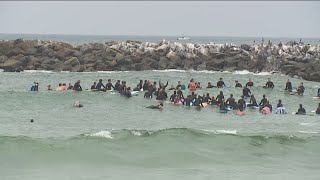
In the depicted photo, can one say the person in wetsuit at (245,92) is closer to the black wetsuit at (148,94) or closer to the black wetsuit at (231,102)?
the black wetsuit at (231,102)

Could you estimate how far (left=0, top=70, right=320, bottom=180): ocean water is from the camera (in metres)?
16.9

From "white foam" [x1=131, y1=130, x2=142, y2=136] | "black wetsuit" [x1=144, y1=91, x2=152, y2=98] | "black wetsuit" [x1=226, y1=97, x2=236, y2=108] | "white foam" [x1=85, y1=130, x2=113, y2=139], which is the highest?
"black wetsuit" [x1=226, y1=97, x2=236, y2=108]

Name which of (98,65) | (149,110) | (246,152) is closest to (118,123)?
(149,110)

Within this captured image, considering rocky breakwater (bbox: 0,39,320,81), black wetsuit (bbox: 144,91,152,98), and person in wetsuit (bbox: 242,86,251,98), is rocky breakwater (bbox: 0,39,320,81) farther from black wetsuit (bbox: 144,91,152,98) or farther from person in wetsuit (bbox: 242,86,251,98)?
black wetsuit (bbox: 144,91,152,98)

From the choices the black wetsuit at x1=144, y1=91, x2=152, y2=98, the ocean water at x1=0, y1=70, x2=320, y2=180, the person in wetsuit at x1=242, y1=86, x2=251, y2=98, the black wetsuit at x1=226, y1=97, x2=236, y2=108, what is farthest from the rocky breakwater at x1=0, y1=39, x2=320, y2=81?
the black wetsuit at x1=226, y1=97, x2=236, y2=108

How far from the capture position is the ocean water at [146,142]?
1688 centimetres

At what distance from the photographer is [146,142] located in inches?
827

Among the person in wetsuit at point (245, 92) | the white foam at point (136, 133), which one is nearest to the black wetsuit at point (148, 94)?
the person in wetsuit at point (245, 92)

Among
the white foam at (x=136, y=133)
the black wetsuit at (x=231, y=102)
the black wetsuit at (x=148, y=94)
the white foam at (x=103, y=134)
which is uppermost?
the black wetsuit at (x=231, y=102)

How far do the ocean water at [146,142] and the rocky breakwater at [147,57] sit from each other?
21285 mm

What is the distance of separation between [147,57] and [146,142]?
38284 mm

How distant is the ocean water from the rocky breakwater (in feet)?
69.8

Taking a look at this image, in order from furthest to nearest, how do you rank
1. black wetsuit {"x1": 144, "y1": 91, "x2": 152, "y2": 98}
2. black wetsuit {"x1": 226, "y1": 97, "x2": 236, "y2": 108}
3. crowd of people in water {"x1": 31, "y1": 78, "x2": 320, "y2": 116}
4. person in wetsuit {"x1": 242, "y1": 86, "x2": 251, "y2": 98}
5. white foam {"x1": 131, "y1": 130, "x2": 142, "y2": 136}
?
person in wetsuit {"x1": 242, "y1": 86, "x2": 251, "y2": 98} → black wetsuit {"x1": 144, "y1": 91, "x2": 152, "y2": 98} → black wetsuit {"x1": 226, "y1": 97, "x2": 236, "y2": 108} → crowd of people in water {"x1": 31, "y1": 78, "x2": 320, "y2": 116} → white foam {"x1": 131, "y1": 130, "x2": 142, "y2": 136}

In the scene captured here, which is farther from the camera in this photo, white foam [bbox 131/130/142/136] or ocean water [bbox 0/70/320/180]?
white foam [bbox 131/130/142/136]
